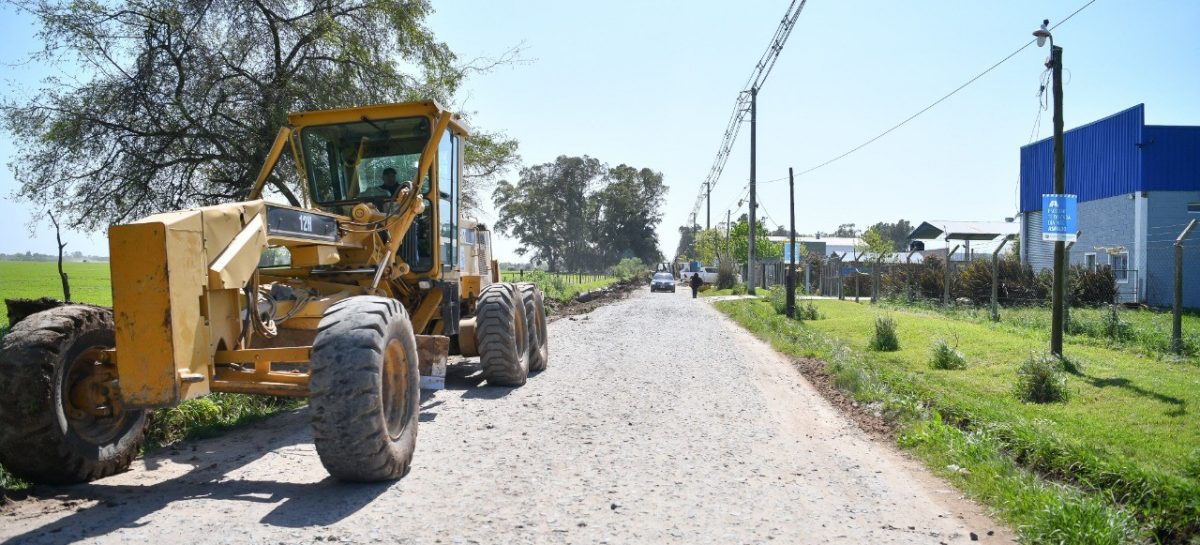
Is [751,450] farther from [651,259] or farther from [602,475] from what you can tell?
[651,259]

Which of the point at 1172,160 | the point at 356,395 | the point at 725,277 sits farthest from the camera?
the point at 725,277

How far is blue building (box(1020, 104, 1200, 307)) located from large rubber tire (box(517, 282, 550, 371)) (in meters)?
20.8

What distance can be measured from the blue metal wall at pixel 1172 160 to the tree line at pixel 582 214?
208 ft

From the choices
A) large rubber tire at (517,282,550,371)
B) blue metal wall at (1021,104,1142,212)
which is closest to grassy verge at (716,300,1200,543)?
large rubber tire at (517,282,550,371)

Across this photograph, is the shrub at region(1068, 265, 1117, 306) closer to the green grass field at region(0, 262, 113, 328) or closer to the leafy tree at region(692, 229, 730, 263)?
the green grass field at region(0, 262, 113, 328)

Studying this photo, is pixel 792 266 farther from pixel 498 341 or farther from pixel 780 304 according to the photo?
pixel 498 341

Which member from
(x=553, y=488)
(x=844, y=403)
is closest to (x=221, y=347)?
(x=553, y=488)

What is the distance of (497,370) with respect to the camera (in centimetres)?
1042

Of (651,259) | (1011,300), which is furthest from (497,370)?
(651,259)

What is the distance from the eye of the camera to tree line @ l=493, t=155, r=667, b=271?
9269cm

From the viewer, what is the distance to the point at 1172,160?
28.0m

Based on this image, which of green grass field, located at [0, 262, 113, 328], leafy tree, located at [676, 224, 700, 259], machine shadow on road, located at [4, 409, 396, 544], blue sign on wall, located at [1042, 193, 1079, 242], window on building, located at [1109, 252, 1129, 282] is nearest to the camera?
machine shadow on road, located at [4, 409, 396, 544]

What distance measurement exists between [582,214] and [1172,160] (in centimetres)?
7188

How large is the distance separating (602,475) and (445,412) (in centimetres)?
303
